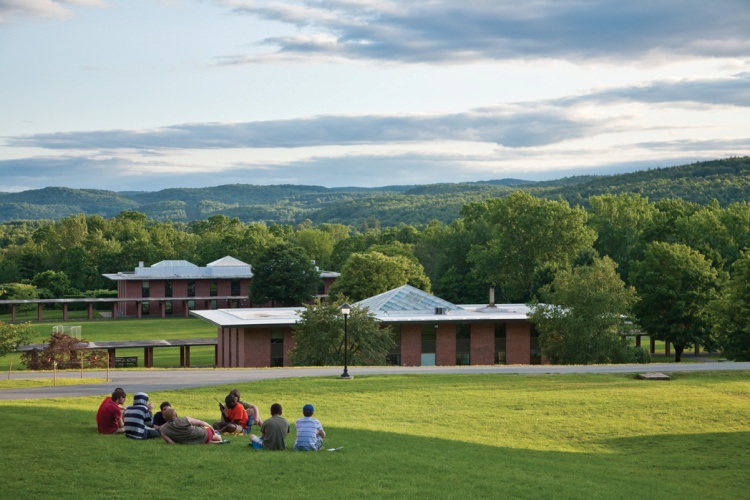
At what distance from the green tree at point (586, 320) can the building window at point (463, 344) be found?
Result: 6730 millimetres

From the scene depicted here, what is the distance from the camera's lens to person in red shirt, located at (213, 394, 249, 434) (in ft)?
67.1

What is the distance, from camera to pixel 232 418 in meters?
20.7

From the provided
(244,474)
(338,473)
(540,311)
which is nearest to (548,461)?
→ (338,473)

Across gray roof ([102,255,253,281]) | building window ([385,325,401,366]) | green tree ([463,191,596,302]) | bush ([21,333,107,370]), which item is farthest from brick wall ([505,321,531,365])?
gray roof ([102,255,253,281])

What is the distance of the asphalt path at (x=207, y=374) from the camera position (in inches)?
1177

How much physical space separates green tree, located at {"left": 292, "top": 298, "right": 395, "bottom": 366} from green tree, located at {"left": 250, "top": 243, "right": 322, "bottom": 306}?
57178mm

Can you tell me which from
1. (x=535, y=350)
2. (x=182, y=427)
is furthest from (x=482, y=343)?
(x=182, y=427)

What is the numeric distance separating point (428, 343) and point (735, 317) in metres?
19.8

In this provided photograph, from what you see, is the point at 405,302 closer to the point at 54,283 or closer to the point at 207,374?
the point at 207,374

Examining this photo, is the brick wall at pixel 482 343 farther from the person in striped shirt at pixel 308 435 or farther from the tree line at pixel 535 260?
the person in striped shirt at pixel 308 435

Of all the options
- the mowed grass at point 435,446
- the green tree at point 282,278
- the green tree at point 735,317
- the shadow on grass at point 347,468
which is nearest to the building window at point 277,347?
the mowed grass at point 435,446

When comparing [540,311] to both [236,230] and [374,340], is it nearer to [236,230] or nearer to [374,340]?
[374,340]

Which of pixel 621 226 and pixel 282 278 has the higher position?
pixel 621 226

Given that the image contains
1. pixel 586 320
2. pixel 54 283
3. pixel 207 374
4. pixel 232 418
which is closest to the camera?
pixel 232 418
